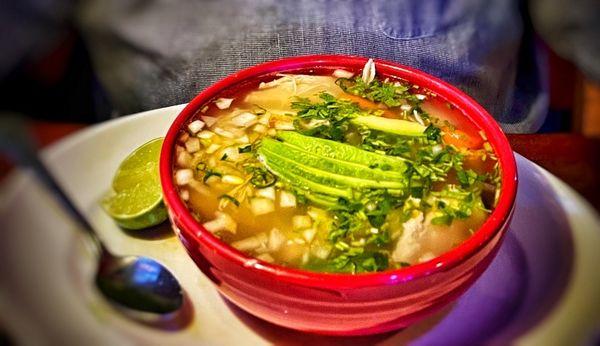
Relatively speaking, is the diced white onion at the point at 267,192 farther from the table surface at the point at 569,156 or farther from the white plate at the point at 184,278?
the table surface at the point at 569,156

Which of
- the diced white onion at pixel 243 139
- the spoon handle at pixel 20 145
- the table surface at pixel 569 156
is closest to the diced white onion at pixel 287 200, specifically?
the diced white onion at pixel 243 139

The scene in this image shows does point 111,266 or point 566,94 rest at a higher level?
point 111,266

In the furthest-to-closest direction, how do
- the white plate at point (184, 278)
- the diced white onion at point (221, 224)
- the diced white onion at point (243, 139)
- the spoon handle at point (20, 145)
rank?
the diced white onion at point (243, 139) → the diced white onion at point (221, 224) → the white plate at point (184, 278) → the spoon handle at point (20, 145)

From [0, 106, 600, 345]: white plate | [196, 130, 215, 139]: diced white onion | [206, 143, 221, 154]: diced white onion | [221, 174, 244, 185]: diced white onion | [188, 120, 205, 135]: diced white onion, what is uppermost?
[188, 120, 205, 135]: diced white onion

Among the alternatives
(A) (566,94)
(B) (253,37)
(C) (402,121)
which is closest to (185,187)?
(C) (402,121)

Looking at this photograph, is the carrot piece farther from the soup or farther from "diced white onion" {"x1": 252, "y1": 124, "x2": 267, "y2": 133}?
"diced white onion" {"x1": 252, "y1": 124, "x2": 267, "y2": 133}

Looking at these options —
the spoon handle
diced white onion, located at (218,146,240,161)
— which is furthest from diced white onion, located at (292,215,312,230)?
the spoon handle

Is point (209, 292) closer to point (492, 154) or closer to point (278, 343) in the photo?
point (278, 343)
